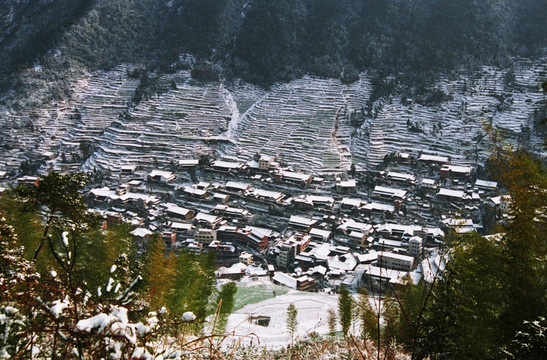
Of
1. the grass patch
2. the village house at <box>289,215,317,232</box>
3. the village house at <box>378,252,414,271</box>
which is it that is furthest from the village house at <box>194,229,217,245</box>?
the village house at <box>378,252,414,271</box>

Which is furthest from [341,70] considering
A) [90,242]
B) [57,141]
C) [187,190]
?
[90,242]

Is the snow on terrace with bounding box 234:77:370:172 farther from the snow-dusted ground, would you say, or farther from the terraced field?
the snow-dusted ground

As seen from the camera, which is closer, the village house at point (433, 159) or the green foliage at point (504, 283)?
the green foliage at point (504, 283)

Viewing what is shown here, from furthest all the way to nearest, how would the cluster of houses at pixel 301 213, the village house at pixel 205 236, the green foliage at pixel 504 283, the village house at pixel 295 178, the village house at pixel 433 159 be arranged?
the village house at pixel 433 159, the village house at pixel 295 178, the village house at pixel 205 236, the cluster of houses at pixel 301 213, the green foliage at pixel 504 283

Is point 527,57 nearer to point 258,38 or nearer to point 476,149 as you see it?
point 476,149

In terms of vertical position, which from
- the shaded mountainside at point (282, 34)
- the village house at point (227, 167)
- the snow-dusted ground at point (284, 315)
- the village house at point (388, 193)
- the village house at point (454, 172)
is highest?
the shaded mountainside at point (282, 34)

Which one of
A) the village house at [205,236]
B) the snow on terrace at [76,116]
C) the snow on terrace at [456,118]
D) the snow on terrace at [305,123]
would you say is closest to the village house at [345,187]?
the snow on terrace at [305,123]

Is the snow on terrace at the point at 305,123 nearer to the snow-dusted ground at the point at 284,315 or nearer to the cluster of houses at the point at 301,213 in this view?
the cluster of houses at the point at 301,213
